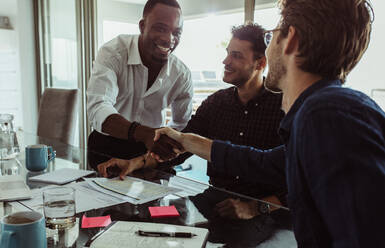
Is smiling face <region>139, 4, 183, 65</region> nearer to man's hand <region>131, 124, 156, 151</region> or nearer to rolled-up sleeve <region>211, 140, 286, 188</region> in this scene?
man's hand <region>131, 124, 156, 151</region>

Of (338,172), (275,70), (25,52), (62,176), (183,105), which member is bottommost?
(62,176)

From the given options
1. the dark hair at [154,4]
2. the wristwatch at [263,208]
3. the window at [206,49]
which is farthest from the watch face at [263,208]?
the window at [206,49]

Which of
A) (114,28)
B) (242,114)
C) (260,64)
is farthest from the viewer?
(114,28)

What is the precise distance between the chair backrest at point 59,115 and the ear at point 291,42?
2156mm

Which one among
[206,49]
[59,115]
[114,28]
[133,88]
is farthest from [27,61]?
[133,88]

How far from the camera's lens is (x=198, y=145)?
4.65 feet

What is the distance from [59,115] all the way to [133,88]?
3.28 feet

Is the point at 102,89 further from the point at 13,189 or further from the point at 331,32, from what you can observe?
the point at 331,32

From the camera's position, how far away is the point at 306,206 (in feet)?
2.06

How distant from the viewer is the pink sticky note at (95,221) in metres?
0.92

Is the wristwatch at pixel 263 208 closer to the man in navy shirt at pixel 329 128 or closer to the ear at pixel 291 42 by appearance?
the man in navy shirt at pixel 329 128

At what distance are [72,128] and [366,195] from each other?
250cm

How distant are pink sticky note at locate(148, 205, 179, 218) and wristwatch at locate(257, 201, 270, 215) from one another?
28cm

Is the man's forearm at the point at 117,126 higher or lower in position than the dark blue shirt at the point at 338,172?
lower
